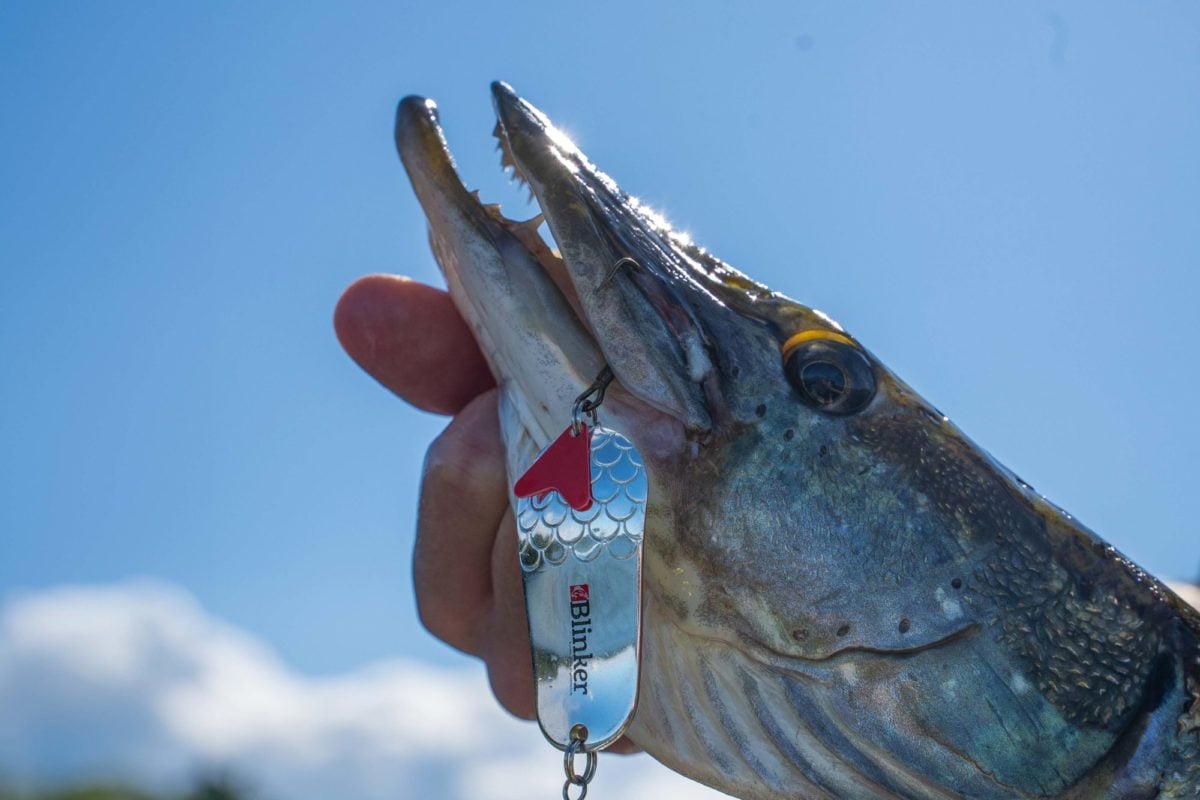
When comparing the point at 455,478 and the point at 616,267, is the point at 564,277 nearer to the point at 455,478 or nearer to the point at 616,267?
the point at 616,267

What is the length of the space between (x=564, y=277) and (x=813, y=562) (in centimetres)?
72

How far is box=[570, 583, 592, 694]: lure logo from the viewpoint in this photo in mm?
2055

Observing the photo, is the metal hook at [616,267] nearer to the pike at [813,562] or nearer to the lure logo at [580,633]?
the pike at [813,562]

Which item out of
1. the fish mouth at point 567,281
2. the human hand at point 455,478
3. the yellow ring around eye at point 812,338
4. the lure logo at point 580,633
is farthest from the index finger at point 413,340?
the lure logo at point 580,633

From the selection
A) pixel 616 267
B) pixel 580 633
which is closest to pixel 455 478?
pixel 616 267

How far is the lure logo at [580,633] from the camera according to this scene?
205cm

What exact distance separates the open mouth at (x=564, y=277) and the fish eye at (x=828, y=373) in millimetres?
176

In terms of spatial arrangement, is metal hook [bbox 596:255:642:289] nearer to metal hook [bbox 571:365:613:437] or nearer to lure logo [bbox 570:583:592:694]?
metal hook [bbox 571:365:613:437]

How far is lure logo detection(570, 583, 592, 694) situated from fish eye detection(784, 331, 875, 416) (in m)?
0.64

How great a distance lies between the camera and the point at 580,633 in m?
2.06

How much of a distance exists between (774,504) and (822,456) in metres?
0.14

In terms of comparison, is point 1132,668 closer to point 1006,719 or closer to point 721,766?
point 1006,719

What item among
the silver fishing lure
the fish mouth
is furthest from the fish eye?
the silver fishing lure

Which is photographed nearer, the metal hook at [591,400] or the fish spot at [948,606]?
the metal hook at [591,400]
